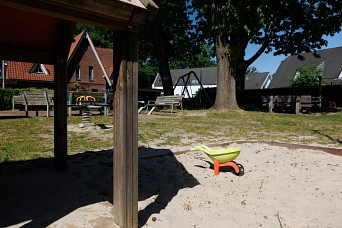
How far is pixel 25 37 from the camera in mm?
3703

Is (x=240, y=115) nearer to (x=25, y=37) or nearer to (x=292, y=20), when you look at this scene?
(x=292, y=20)

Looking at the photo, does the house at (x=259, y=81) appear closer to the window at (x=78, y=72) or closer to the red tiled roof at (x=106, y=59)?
the red tiled roof at (x=106, y=59)

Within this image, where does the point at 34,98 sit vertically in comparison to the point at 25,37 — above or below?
below

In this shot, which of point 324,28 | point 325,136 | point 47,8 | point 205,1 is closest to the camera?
point 47,8

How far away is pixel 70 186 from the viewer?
11.6ft

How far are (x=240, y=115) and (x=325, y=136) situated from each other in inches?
209

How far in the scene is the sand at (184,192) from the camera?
2.78m

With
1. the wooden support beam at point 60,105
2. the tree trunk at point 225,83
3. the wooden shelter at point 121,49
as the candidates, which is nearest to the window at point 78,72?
the tree trunk at point 225,83

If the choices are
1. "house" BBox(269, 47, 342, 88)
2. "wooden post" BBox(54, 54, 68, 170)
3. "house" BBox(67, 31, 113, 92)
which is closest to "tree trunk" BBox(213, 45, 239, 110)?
"wooden post" BBox(54, 54, 68, 170)

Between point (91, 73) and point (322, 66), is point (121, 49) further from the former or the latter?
point (322, 66)

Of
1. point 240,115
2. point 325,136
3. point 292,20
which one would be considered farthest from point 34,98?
point 292,20

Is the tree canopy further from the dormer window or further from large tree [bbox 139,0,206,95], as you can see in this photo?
the dormer window

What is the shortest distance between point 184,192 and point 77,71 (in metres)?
32.7

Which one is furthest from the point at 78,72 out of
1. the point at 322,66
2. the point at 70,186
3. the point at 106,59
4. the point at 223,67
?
the point at 322,66
